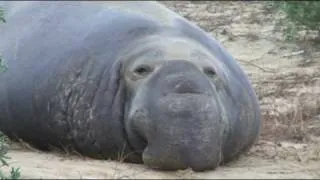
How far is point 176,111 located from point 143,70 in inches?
19.0

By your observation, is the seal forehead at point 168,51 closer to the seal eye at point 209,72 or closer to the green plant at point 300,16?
the seal eye at point 209,72

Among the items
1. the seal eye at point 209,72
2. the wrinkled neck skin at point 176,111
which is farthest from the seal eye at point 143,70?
the seal eye at point 209,72

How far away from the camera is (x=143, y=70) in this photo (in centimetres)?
546

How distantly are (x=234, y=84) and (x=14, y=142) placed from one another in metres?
1.49

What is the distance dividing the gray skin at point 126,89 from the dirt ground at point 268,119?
0.12 meters

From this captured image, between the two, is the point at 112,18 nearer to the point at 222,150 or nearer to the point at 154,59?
the point at 154,59

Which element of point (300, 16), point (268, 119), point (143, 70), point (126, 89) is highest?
point (143, 70)

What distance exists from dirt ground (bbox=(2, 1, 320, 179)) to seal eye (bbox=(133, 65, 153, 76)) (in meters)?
0.48

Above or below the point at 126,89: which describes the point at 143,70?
above

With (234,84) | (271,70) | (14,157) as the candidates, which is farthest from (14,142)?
(271,70)

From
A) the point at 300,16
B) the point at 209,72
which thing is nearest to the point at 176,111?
the point at 209,72

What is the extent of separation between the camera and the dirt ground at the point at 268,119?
5113 mm

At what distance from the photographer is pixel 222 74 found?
5.57 m

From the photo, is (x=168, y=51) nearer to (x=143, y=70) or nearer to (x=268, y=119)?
(x=143, y=70)
